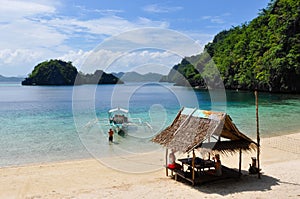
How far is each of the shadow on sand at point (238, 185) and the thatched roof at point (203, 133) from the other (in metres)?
1.15

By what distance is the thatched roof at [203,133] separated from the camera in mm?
9375

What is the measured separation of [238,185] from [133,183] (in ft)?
11.7

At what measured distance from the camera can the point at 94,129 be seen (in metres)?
24.2

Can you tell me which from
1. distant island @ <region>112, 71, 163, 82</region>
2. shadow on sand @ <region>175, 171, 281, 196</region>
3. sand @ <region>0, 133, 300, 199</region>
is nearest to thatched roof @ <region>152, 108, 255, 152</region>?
shadow on sand @ <region>175, 171, 281, 196</region>

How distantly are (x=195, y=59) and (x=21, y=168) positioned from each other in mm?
81375

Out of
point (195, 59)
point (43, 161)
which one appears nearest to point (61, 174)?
point (43, 161)

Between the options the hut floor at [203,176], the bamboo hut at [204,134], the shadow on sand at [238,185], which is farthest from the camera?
the hut floor at [203,176]

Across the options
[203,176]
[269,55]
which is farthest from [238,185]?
[269,55]

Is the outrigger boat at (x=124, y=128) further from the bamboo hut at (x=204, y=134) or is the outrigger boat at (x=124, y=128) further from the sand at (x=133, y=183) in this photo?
the bamboo hut at (x=204, y=134)

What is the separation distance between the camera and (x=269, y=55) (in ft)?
174

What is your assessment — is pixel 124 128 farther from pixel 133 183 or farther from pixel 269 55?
pixel 269 55

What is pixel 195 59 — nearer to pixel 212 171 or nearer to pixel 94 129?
pixel 94 129

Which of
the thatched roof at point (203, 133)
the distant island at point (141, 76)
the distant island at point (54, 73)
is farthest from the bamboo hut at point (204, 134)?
the distant island at point (54, 73)

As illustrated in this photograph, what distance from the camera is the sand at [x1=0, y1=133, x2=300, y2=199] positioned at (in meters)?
9.05
